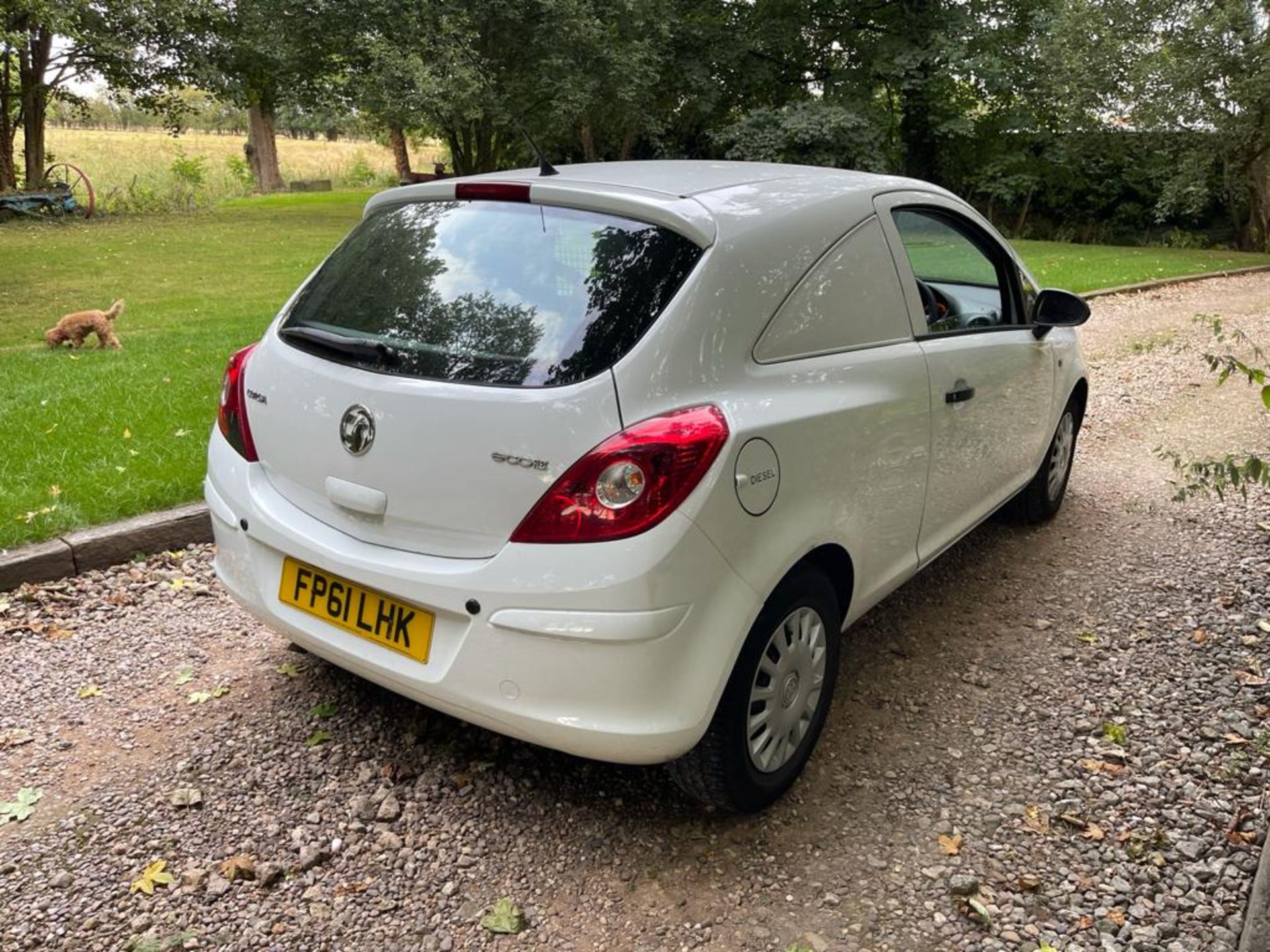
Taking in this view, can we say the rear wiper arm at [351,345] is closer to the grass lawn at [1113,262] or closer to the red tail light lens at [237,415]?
the red tail light lens at [237,415]

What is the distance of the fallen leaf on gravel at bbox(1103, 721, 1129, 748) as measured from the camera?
10.3ft

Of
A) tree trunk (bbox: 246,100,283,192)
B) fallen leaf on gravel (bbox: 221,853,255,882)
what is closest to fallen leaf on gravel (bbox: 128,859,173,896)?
fallen leaf on gravel (bbox: 221,853,255,882)

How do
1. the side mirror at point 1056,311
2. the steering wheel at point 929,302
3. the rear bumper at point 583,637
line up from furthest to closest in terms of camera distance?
the side mirror at point 1056,311, the steering wheel at point 929,302, the rear bumper at point 583,637

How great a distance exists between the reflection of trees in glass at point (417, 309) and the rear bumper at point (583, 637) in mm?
491

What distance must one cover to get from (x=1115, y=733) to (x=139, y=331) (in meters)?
9.55

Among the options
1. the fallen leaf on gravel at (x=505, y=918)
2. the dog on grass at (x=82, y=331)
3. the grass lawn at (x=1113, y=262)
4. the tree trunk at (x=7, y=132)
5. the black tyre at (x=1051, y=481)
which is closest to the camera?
the fallen leaf on gravel at (x=505, y=918)

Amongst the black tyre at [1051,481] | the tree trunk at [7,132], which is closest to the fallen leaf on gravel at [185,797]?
the black tyre at [1051,481]

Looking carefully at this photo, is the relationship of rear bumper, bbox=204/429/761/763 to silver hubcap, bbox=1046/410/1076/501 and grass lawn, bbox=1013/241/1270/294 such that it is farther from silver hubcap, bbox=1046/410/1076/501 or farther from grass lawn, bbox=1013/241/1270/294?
grass lawn, bbox=1013/241/1270/294

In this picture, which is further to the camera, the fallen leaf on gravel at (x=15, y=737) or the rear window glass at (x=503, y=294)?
the fallen leaf on gravel at (x=15, y=737)

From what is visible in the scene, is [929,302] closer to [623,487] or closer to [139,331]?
[623,487]

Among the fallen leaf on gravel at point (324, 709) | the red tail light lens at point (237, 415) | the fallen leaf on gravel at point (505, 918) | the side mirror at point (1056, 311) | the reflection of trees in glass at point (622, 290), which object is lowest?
the fallen leaf on gravel at point (505, 918)

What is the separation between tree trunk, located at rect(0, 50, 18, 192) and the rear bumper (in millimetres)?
26672

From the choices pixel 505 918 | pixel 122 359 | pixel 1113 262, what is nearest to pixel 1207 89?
pixel 1113 262

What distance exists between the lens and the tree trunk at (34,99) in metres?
23.5
